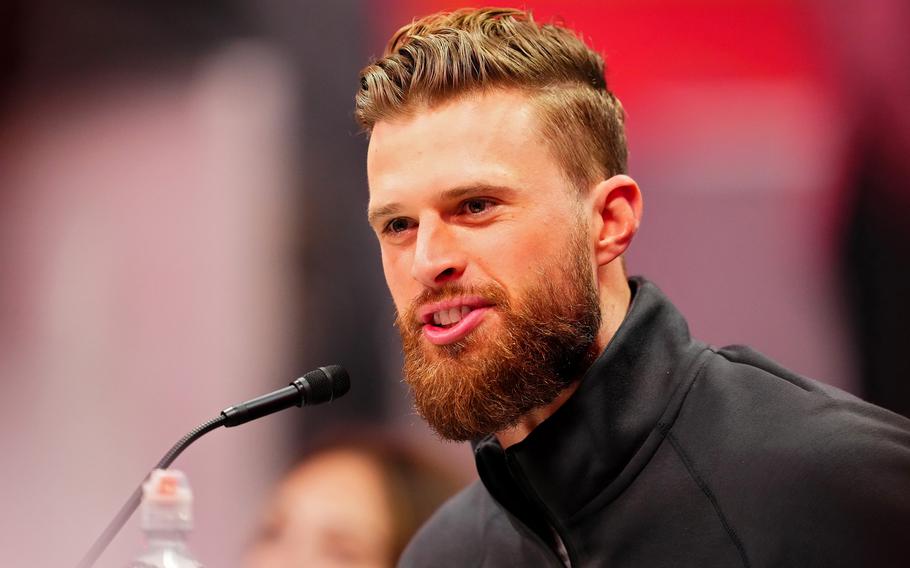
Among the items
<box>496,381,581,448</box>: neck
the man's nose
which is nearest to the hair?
the man's nose

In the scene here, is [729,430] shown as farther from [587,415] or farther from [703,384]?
[587,415]

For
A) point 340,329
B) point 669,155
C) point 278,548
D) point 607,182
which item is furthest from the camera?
point 340,329

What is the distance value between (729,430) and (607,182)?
0.52m

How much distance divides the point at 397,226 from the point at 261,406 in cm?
49

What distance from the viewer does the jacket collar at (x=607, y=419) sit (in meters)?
1.82

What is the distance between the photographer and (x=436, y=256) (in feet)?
5.92

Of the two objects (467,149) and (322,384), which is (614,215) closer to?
(467,149)

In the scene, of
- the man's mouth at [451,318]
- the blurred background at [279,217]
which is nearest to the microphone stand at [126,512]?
the man's mouth at [451,318]

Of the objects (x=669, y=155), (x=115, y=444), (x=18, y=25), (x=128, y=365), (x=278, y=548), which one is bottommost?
(x=278, y=548)

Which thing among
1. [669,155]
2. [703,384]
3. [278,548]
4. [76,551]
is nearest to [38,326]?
[76,551]

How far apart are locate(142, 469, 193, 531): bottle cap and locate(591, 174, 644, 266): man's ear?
911 millimetres

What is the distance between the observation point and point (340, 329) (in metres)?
3.38

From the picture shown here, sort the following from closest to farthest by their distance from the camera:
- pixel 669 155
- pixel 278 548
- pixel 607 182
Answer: pixel 607 182 → pixel 278 548 → pixel 669 155

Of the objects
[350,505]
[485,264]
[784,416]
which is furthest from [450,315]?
[350,505]
